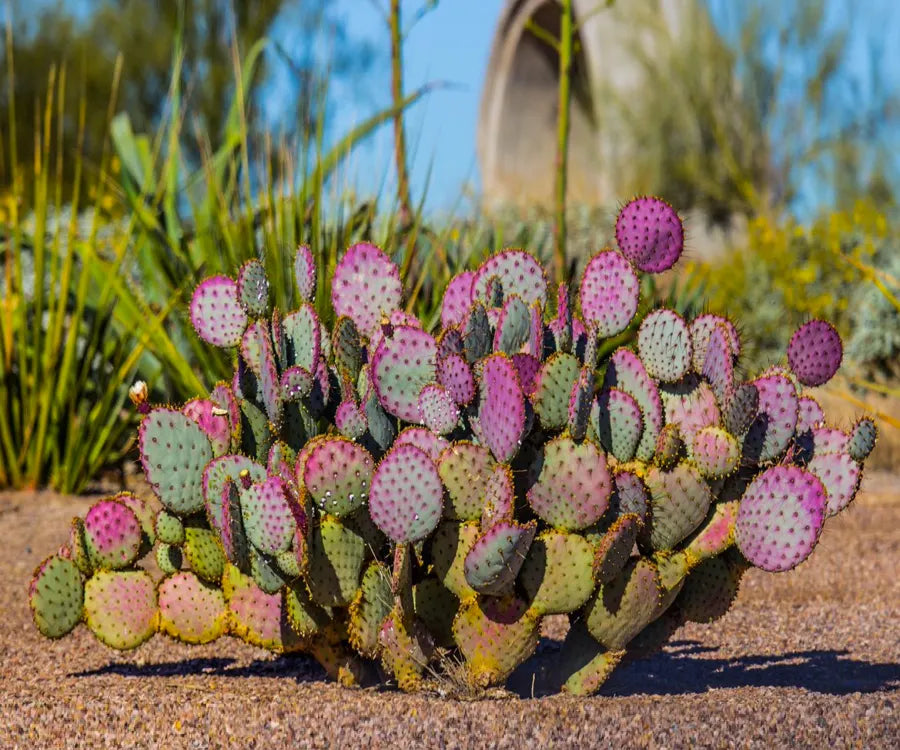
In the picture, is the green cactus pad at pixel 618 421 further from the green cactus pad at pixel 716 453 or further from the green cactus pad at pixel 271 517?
the green cactus pad at pixel 271 517

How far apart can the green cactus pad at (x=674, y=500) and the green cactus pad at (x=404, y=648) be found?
1.76ft

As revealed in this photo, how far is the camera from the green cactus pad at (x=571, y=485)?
2.57m

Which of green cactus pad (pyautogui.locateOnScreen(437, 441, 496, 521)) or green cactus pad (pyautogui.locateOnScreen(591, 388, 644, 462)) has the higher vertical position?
green cactus pad (pyautogui.locateOnScreen(591, 388, 644, 462))

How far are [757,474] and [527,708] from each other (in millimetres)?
735

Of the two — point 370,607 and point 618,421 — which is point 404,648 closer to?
point 370,607

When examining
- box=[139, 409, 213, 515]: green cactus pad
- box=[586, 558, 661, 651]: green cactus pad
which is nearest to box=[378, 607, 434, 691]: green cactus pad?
box=[586, 558, 661, 651]: green cactus pad

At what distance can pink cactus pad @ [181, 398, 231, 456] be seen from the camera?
113 inches

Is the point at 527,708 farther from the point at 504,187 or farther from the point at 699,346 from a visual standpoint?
the point at 504,187

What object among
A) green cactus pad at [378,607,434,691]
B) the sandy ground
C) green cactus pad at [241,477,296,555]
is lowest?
the sandy ground

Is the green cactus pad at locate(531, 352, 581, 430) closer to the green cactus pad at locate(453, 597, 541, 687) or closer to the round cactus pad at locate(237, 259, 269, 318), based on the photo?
the green cactus pad at locate(453, 597, 541, 687)

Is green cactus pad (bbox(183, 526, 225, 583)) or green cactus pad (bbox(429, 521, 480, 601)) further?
green cactus pad (bbox(183, 526, 225, 583))

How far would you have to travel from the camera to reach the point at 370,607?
2.71 meters

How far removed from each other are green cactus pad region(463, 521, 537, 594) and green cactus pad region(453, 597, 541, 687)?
0.13 metres

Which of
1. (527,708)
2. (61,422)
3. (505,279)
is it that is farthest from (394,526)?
(61,422)
